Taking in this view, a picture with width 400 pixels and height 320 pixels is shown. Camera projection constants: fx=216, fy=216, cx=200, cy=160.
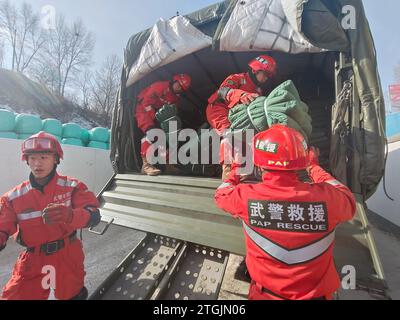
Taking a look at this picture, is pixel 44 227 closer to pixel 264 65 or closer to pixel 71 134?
pixel 264 65

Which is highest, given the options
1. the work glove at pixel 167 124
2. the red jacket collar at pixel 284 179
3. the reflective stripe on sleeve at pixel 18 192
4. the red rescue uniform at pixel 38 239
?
the work glove at pixel 167 124

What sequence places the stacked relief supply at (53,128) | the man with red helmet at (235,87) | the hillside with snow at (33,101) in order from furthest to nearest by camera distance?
the hillside with snow at (33,101) → the stacked relief supply at (53,128) → the man with red helmet at (235,87)

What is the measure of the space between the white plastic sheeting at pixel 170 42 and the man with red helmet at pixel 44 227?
1795 millimetres

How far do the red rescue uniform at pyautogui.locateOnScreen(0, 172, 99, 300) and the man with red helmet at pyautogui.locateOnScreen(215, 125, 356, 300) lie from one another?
140 cm

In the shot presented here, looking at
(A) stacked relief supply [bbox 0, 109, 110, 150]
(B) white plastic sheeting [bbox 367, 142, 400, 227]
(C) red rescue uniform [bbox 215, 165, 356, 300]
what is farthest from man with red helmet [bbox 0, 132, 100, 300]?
(B) white plastic sheeting [bbox 367, 142, 400, 227]

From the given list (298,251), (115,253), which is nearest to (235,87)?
(298,251)

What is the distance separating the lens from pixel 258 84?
283 centimetres

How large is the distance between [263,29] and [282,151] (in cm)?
181

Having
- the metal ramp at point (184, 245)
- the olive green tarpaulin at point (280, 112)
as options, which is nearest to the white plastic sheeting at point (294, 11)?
the olive green tarpaulin at point (280, 112)

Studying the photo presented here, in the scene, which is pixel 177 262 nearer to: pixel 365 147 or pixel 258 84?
pixel 365 147

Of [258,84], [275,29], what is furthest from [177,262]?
Result: [275,29]

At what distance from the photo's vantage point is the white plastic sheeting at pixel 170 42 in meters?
2.83

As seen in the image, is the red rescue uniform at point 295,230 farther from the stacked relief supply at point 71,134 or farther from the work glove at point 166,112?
the stacked relief supply at point 71,134

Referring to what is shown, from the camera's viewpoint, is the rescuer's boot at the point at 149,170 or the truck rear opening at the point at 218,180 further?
the rescuer's boot at the point at 149,170
